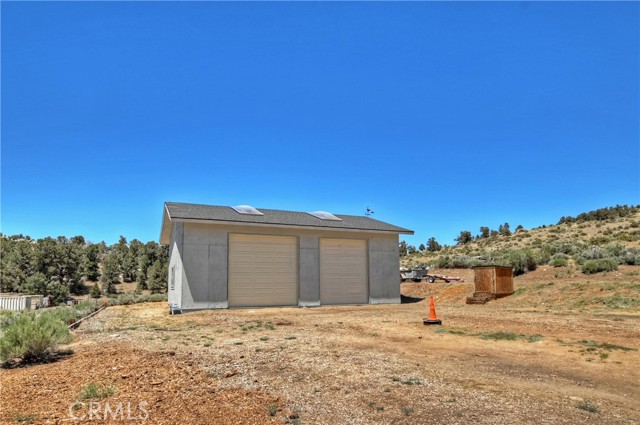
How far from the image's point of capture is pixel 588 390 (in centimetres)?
561

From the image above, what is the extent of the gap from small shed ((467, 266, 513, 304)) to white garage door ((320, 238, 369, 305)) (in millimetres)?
5303

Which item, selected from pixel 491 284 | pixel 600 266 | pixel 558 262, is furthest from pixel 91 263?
pixel 600 266

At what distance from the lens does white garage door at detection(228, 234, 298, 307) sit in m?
19.3

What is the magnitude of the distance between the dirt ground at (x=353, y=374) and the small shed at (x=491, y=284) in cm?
614

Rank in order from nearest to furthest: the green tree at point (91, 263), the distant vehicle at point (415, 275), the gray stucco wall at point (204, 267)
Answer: the gray stucco wall at point (204, 267), the distant vehicle at point (415, 275), the green tree at point (91, 263)

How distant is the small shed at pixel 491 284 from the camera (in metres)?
18.2

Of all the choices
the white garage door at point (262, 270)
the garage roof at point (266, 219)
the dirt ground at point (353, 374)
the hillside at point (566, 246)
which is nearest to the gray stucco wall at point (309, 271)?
the white garage door at point (262, 270)

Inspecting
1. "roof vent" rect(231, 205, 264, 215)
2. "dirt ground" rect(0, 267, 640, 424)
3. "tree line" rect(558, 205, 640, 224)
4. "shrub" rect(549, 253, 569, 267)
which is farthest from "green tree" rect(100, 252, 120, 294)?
"tree line" rect(558, 205, 640, 224)

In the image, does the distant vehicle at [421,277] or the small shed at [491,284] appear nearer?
the small shed at [491,284]

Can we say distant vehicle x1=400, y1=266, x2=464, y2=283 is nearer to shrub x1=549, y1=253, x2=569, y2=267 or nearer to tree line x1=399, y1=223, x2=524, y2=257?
shrub x1=549, y1=253, x2=569, y2=267

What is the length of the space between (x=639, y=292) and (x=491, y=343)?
29.9 ft

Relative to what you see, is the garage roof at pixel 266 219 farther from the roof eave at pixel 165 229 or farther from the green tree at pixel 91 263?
the green tree at pixel 91 263

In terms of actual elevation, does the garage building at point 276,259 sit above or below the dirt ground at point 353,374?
above

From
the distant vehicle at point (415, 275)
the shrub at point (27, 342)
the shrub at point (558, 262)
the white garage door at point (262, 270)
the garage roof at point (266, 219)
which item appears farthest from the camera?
the distant vehicle at point (415, 275)
